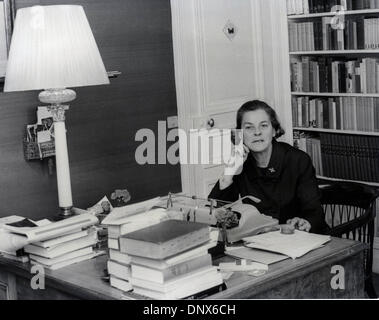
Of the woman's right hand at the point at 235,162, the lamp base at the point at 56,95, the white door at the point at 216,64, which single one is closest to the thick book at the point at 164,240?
the lamp base at the point at 56,95

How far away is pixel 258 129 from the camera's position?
10.5 feet

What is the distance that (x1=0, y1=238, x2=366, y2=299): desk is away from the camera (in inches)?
86.5

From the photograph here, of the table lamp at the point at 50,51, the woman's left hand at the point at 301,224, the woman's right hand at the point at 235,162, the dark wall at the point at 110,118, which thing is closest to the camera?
the table lamp at the point at 50,51

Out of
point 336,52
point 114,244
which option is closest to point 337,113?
point 336,52

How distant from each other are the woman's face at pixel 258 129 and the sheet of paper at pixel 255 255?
769 mm

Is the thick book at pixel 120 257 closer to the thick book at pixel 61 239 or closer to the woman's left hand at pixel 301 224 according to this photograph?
the thick book at pixel 61 239

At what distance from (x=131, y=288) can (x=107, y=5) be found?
2.20 meters

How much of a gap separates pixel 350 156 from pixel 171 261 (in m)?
2.85

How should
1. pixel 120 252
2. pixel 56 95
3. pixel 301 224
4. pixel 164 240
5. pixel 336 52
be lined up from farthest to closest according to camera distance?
pixel 336 52 → pixel 301 224 → pixel 56 95 → pixel 120 252 → pixel 164 240

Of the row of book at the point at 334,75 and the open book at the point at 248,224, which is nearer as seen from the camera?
the open book at the point at 248,224

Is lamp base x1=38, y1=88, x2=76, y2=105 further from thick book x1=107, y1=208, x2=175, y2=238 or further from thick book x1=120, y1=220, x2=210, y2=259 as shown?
thick book x1=120, y1=220, x2=210, y2=259

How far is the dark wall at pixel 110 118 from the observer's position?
11.8 ft

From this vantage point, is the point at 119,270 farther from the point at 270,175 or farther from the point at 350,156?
the point at 350,156
